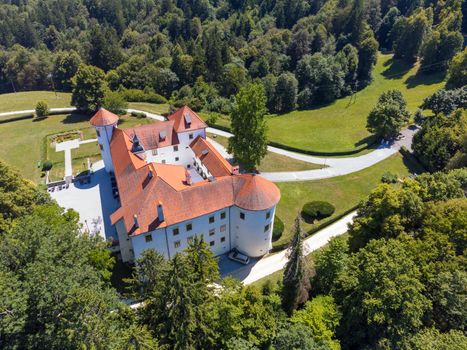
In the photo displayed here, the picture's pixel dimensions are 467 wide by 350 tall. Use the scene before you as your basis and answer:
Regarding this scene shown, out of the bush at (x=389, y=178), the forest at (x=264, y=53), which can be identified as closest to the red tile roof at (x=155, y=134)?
the forest at (x=264, y=53)

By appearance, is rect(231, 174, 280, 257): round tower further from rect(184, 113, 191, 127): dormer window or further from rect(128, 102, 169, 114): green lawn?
rect(128, 102, 169, 114): green lawn

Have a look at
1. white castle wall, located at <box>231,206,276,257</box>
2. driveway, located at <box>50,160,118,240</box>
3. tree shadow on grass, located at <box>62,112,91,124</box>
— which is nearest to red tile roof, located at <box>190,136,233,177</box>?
white castle wall, located at <box>231,206,276,257</box>

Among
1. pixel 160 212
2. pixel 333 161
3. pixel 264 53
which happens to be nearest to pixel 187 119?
Answer: pixel 160 212

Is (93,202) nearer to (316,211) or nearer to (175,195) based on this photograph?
(175,195)

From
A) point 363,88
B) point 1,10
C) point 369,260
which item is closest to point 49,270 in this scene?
point 369,260

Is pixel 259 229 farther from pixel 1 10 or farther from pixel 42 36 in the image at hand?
pixel 1 10

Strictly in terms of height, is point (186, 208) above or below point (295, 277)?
above
